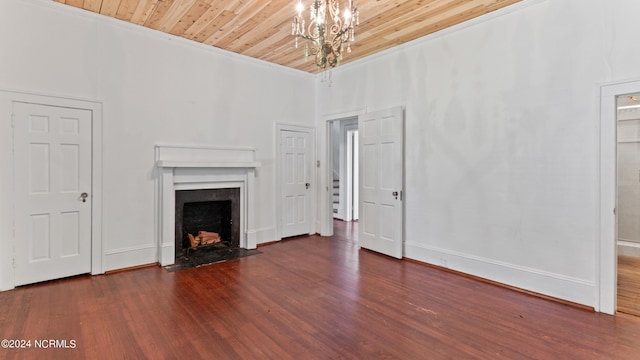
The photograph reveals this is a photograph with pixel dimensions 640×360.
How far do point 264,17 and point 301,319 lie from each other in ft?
11.1

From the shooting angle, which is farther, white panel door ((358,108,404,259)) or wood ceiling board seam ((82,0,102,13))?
white panel door ((358,108,404,259))

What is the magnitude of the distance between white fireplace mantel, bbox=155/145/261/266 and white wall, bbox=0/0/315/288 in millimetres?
133

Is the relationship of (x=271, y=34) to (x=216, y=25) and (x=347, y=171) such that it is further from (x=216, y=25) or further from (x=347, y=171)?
(x=347, y=171)

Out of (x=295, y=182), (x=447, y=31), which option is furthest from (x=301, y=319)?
(x=447, y=31)

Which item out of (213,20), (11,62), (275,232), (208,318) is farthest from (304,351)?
(11,62)

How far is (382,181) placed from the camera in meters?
4.86

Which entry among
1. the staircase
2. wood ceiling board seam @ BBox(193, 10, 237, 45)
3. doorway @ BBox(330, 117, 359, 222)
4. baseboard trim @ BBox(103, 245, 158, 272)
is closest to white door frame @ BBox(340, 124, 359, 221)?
doorway @ BBox(330, 117, 359, 222)

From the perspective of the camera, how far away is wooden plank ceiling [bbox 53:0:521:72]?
3.49 m

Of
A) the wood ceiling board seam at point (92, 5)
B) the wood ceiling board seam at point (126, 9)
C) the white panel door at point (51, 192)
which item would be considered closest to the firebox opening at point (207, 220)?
the white panel door at point (51, 192)

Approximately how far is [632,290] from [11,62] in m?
7.13

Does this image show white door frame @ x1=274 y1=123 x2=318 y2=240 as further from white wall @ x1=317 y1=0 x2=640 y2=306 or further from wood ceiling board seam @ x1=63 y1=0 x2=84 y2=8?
wood ceiling board seam @ x1=63 y1=0 x2=84 y2=8

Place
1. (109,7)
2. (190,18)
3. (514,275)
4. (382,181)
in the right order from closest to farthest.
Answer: (514,275) < (109,7) < (190,18) < (382,181)

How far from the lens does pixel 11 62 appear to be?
3.35 m

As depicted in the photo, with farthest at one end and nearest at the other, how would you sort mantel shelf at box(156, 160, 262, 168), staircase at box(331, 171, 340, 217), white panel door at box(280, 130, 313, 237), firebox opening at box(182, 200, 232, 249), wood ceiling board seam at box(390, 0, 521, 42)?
1. staircase at box(331, 171, 340, 217)
2. white panel door at box(280, 130, 313, 237)
3. firebox opening at box(182, 200, 232, 249)
4. mantel shelf at box(156, 160, 262, 168)
5. wood ceiling board seam at box(390, 0, 521, 42)
